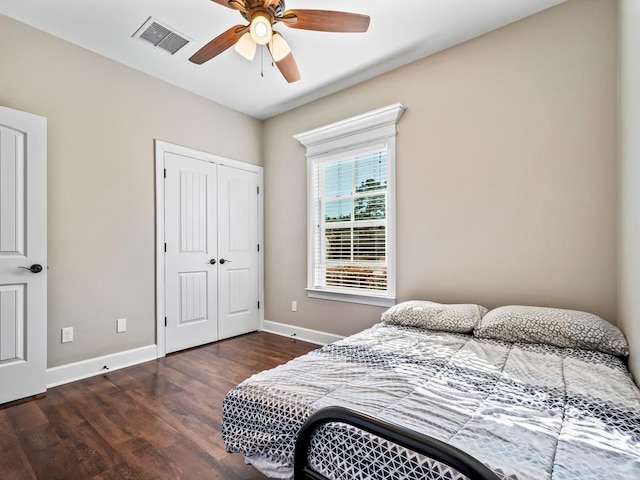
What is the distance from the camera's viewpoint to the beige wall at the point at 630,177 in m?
1.55

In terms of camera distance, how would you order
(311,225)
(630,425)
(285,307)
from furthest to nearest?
(285,307) → (311,225) → (630,425)

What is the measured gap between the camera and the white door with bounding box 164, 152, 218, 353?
137 inches

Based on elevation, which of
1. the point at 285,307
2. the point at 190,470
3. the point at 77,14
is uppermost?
the point at 77,14

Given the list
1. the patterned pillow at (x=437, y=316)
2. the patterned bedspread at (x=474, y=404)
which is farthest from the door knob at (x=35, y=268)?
the patterned pillow at (x=437, y=316)

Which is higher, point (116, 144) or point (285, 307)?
point (116, 144)

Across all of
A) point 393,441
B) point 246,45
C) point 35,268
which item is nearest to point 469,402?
point 393,441

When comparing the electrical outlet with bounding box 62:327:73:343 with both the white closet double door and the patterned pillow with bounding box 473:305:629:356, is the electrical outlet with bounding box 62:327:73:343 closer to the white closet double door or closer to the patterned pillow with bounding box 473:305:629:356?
the white closet double door

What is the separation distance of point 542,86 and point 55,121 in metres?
3.89

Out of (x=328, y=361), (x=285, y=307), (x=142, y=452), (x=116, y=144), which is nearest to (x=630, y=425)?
(x=328, y=361)

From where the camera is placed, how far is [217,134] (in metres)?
3.95

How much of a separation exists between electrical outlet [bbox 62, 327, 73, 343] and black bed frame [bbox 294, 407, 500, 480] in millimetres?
2624

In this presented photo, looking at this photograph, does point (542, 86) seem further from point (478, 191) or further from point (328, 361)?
point (328, 361)

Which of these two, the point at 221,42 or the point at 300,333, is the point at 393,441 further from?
the point at 300,333

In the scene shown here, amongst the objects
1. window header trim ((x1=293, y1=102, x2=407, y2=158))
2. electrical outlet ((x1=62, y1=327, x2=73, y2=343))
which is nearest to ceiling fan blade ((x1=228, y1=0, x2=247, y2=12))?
window header trim ((x1=293, y1=102, x2=407, y2=158))
